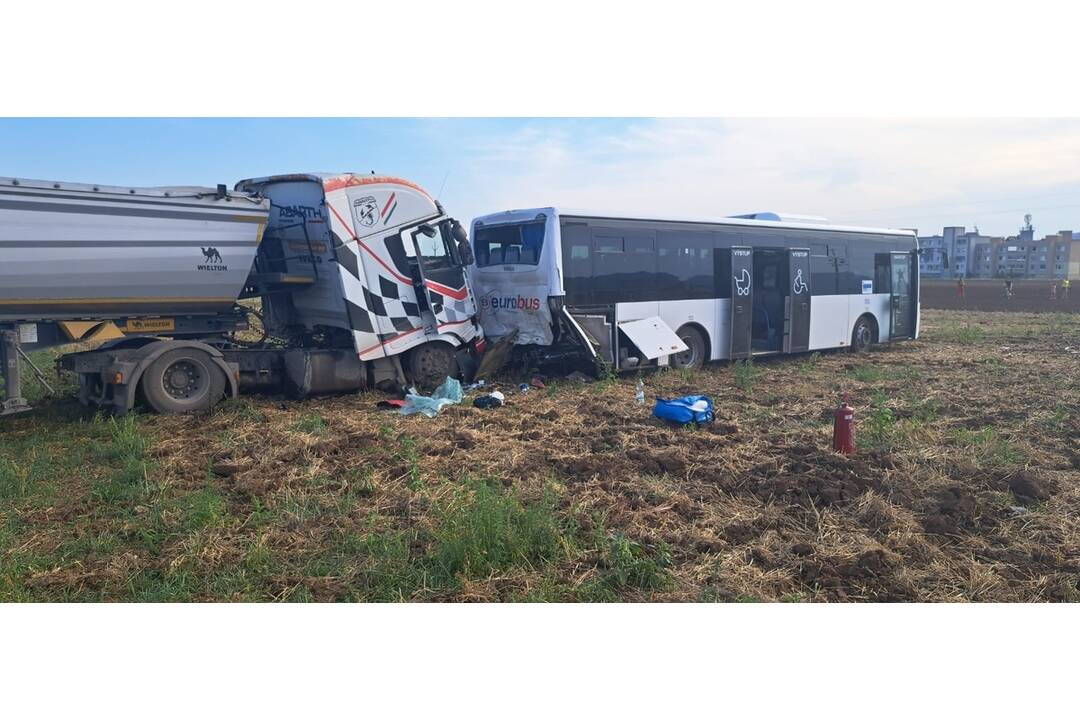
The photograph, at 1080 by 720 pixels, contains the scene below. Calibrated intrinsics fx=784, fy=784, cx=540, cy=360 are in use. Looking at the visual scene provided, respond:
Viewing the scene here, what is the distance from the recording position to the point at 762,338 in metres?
14.8

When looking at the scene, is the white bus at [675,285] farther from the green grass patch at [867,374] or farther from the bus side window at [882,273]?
the green grass patch at [867,374]

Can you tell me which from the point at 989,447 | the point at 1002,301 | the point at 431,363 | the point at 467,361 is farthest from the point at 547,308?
the point at 1002,301

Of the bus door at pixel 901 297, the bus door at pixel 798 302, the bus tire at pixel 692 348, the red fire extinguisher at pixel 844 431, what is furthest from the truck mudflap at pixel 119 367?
the bus door at pixel 901 297

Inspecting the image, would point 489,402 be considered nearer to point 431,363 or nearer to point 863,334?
point 431,363

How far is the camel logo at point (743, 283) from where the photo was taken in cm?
1372

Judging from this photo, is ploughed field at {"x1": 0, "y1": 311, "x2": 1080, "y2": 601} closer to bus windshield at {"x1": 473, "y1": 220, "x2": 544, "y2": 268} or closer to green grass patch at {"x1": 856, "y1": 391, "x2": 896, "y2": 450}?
green grass patch at {"x1": 856, "y1": 391, "x2": 896, "y2": 450}

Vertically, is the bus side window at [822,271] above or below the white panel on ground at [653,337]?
above

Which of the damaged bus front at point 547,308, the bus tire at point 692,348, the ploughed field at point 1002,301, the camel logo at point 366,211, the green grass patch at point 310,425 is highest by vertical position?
the camel logo at point 366,211

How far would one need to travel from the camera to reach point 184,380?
30.1 ft

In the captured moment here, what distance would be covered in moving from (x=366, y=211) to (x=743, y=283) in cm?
692

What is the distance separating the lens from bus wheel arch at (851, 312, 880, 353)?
53.2 ft

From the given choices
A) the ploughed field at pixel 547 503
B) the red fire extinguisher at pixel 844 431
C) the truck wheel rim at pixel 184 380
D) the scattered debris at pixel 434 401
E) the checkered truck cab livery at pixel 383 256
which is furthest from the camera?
the checkered truck cab livery at pixel 383 256

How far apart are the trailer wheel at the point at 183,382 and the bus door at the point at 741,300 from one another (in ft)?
27.7

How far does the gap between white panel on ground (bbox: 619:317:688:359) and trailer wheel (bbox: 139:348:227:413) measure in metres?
5.82
